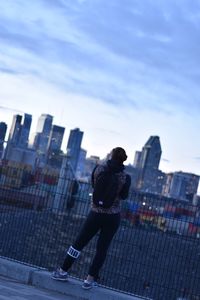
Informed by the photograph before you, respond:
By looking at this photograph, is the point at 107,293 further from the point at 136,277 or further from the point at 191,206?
the point at 191,206

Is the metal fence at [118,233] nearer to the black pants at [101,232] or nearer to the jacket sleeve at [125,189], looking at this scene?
the black pants at [101,232]

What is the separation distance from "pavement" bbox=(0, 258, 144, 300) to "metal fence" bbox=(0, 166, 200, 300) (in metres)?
0.63

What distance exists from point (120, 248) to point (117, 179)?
2050 millimetres

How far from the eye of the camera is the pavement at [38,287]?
7.81m

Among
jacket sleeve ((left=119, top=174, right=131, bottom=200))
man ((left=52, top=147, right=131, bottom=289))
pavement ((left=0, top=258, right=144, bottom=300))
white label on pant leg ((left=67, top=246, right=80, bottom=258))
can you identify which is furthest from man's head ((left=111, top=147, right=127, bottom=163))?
pavement ((left=0, top=258, right=144, bottom=300))

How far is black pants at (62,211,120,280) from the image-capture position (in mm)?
7934

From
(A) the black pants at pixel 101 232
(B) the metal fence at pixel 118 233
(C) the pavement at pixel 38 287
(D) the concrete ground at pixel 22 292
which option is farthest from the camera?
(B) the metal fence at pixel 118 233

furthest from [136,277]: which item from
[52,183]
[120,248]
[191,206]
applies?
[52,183]

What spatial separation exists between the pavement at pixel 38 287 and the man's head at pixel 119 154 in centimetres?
181

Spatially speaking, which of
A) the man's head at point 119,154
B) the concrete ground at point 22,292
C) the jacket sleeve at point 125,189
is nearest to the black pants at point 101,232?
the jacket sleeve at point 125,189

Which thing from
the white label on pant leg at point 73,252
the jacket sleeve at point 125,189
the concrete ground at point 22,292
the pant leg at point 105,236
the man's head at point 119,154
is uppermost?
the man's head at point 119,154

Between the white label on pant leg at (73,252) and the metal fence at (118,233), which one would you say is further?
the metal fence at (118,233)

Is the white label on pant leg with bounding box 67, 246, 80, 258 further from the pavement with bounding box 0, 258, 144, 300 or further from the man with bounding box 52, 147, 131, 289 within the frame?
the pavement with bounding box 0, 258, 144, 300

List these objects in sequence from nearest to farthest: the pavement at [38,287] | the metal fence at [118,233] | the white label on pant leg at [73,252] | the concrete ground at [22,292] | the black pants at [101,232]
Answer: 1. the concrete ground at [22,292]
2. the pavement at [38,287]
3. the black pants at [101,232]
4. the white label on pant leg at [73,252]
5. the metal fence at [118,233]
